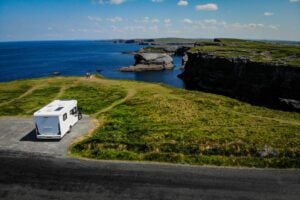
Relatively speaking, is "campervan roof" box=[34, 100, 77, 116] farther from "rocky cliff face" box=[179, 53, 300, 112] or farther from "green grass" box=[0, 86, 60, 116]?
"rocky cliff face" box=[179, 53, 300, 112]

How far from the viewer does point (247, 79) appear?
99.5 m

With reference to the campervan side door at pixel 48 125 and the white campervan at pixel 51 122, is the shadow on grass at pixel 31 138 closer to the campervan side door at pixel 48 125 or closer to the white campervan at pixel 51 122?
the white campervan at pixel 51 122

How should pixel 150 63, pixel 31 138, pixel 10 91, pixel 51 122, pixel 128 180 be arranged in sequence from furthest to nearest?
pixel 150 63 → pixel 10 91 → pixel 31 138 → pixel 51 122 → pixel 128 180

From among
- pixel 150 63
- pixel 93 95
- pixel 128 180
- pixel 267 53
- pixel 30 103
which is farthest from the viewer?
pixel 150 63

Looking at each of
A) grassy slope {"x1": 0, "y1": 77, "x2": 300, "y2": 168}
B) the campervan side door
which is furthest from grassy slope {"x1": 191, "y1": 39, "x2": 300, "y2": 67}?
the campervan side door

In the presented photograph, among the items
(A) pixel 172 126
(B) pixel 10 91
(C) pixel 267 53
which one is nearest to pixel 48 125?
(A) pixel 172 126

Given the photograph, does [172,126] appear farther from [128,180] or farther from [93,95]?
[93,95]

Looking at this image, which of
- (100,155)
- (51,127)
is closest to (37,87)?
(51,127)

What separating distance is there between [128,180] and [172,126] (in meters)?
18.1

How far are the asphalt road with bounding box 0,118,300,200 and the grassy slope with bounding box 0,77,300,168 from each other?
225 cm

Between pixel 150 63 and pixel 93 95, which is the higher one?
pixel 93 95

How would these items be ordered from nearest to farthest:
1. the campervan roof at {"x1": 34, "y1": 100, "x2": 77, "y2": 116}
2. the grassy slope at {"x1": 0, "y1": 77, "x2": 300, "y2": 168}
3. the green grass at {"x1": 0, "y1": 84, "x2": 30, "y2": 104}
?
the grassy slope at {"x1": 0, "y1": 77, "x2": 300, "y2": 168} < the campervan roof at {"x1": 34, "y1": 100, "x2": 77, "y2": 116} < the green grass at {"x1": 0, "y1": 84, "x2": 30, "y2": 104}

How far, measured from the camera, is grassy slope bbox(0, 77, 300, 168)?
34.2 meters

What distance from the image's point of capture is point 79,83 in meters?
78.0
